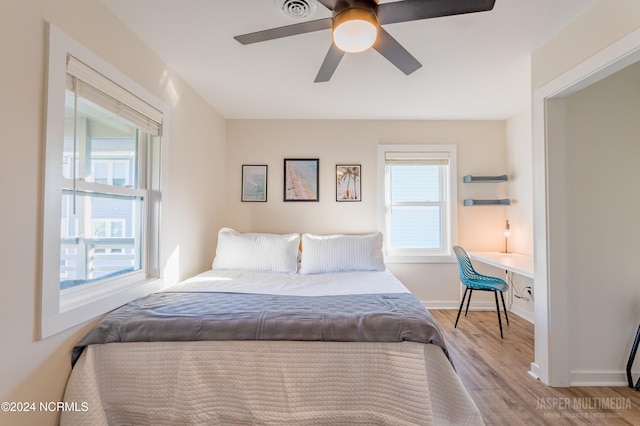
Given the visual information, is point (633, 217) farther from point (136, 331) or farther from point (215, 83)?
point (215, 83)

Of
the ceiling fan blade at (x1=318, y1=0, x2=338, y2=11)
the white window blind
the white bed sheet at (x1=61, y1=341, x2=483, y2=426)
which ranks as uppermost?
the ceiling fan blade at (x1=318, y1=0, x2=338, y2=11)

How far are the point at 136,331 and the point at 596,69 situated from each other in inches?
113

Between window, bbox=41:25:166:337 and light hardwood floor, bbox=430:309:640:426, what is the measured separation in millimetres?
2392

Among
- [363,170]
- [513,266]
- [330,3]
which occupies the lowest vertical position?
[513,266]

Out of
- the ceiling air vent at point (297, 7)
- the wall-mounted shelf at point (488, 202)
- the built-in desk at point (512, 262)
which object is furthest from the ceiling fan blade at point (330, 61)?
the wall-mounted shelf at point (488, 202)

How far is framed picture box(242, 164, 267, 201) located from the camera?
3494 millimetres

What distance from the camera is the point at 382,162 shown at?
3.50 metres

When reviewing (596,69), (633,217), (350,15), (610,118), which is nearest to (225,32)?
(350,15)

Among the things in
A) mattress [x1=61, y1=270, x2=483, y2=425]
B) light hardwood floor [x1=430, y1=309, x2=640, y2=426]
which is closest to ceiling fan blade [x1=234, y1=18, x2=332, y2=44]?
mattress [x1=61, y1=270, x2=483, y2=425]

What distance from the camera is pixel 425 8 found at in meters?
1.25

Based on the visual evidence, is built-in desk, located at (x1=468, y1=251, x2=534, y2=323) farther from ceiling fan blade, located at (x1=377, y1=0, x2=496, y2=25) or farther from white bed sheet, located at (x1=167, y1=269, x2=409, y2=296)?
ceiling fan blade, located at (x1=377, y1=0, x2=496, y2=25)

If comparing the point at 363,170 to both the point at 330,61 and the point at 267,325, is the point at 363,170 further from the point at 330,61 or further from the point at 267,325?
the point at 267,325

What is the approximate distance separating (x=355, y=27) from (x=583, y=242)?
210 cm

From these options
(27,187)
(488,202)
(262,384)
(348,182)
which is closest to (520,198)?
(488,202)
